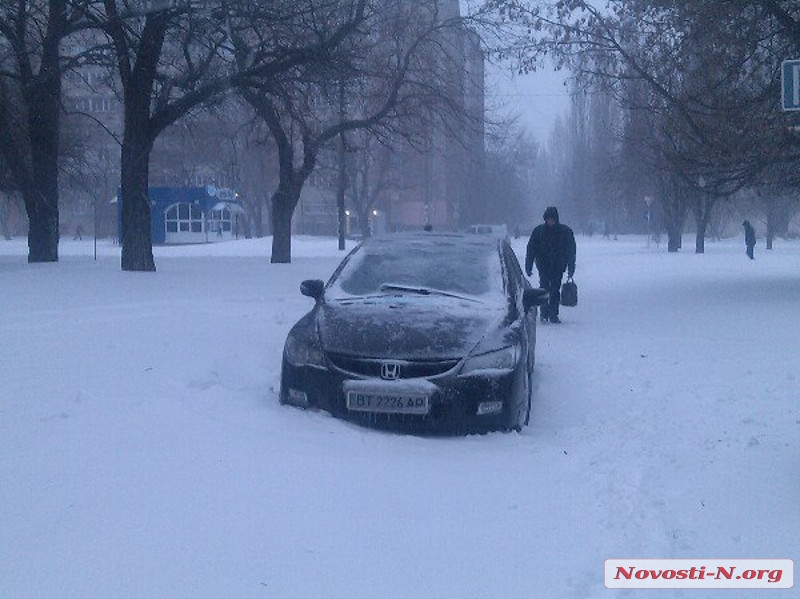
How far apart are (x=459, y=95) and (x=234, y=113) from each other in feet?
18.8

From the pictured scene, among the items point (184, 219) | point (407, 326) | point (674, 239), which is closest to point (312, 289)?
point (407, 326)

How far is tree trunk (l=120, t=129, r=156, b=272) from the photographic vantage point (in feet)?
65.0

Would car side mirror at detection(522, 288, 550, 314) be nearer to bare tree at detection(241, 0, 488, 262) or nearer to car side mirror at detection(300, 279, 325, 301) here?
car side mirror at detection(300, 279, 325, 301)

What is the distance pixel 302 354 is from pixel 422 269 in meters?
1.75

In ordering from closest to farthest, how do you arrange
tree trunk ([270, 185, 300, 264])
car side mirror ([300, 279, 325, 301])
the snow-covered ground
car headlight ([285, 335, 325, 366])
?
the snow-covered ground
car headlight ([285, 335, 325, 366])
car side mirror ([300, 279, 325, 301])
tree trunk ([270, 185, 300, 264])

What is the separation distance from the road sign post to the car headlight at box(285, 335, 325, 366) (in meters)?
3.62

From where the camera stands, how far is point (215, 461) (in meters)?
6.24

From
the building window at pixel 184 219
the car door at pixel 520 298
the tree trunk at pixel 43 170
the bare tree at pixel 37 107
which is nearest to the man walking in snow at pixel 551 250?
the car door at pixel 520 298

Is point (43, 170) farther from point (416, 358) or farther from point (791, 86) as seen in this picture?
point (791, 86)

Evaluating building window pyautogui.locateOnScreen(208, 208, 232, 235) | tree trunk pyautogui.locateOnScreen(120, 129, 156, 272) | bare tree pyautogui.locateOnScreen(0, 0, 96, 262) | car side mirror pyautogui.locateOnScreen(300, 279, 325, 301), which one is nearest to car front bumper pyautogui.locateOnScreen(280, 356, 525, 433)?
car side mirror pyautogui.locateOnScreen(300, 279, 325, 301)

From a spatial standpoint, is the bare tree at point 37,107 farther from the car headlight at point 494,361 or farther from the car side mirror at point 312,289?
the car headlight at point 494,361

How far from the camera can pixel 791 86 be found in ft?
22.0

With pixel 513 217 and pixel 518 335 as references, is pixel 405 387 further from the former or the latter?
pixel 513 217

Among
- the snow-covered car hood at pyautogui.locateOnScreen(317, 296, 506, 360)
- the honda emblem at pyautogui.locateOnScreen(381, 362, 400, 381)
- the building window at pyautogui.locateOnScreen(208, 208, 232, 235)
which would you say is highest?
the building window at pyautogui.locateOnScreen(208, 208, 232, 235)
